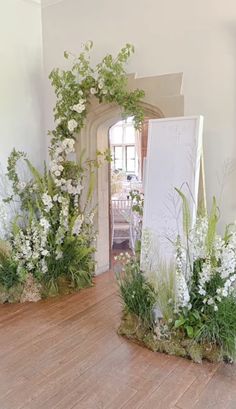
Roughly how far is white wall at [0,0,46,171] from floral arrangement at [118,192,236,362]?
266 centimetres

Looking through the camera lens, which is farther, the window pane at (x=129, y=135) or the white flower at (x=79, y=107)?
the window pane at (x=129, y=135)

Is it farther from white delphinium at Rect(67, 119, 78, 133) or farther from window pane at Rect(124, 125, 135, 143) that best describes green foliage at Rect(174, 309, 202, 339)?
window pane at Rect(124, 125, 135, 143)

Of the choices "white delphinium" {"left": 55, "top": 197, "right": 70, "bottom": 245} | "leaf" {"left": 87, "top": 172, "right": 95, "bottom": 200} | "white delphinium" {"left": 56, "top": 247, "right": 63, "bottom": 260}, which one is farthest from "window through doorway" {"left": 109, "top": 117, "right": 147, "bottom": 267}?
"white delphinium" {"left": 56, "top": 247, "right": 63, "bottom": 260}


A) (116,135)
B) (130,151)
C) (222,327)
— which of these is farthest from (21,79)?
(116,135)

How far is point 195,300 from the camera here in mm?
2727

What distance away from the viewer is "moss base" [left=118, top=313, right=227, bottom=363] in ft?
8.56

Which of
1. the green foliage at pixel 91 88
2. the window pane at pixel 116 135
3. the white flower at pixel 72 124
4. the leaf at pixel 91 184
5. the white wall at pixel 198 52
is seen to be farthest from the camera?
the window pane at pixel 116 135

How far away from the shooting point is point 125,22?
3.72 metres

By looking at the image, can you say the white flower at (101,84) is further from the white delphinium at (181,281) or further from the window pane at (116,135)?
the window pane at (116,135)

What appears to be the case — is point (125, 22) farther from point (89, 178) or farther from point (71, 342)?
point (71, 342)

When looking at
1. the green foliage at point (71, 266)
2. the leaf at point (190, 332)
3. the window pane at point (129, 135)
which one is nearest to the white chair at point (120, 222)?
the green foliage at point (71, 266)

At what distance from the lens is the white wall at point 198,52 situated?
3.09 m

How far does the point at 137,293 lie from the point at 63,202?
1603 millimetres

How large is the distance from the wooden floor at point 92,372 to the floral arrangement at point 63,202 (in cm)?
64
